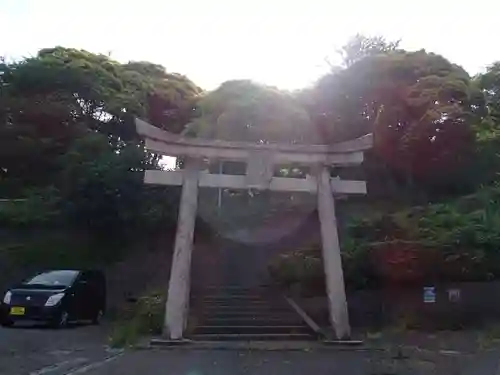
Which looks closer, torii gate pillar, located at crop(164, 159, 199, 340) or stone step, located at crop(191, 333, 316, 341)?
torii gate pillar, located at crop(164, 159, 199, 340)

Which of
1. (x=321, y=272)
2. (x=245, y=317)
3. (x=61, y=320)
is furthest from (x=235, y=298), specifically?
(x=61, y=320)

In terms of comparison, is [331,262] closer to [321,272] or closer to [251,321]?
[251,321]

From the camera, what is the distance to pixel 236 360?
11.3 m

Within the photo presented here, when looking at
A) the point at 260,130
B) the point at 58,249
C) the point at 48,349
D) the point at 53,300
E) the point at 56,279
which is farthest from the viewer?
the point at 260,130

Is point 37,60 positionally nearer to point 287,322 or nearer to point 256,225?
point 256,225

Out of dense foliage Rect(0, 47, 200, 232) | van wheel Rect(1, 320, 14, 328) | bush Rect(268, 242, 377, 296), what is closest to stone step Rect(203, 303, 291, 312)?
bush Rect(268, 242, 377, 296)

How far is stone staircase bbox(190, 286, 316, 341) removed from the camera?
14.6m

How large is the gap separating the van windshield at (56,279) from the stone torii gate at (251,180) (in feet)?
13.8

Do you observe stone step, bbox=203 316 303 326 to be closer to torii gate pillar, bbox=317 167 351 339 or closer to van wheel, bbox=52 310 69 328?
torii gate pillar, bbox=317 167 351 339

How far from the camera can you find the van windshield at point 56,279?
58.1 ft

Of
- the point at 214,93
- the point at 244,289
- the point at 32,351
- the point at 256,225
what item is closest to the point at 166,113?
the point at 214,93

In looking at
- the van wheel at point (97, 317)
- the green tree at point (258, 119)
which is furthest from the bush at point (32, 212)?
the green tree at point (258, 119)

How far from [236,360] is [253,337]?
3166 millimetres

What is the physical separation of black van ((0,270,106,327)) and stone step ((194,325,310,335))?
3.92m
